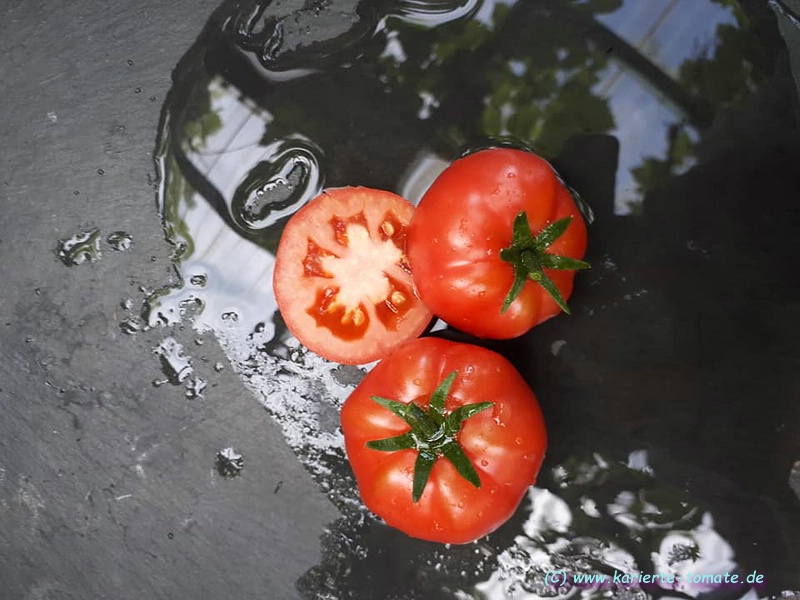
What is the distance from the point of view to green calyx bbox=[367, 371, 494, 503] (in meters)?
0.88

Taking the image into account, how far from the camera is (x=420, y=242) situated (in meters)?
0.99

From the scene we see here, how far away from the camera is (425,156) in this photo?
1167 millimetres

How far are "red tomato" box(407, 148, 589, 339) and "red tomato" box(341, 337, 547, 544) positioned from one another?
0.08 metres

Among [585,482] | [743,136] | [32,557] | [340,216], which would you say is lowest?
[32,557]

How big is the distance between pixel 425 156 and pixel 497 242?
0.30 m

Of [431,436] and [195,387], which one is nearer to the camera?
[431,436]

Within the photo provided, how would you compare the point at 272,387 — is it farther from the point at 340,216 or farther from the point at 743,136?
the point at 743,136

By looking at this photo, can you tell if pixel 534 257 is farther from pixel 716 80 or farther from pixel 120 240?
pixel 120 240

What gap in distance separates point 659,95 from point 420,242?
1.62 ft

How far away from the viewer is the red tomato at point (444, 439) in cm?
90

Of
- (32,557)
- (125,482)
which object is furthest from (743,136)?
(32,557)

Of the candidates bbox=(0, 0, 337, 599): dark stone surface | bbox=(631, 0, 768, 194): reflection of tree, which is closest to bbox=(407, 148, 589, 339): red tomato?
bbox=(631, 0, 768, 194): reflection of tree

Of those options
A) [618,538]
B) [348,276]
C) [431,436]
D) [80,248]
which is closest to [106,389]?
[80,248]

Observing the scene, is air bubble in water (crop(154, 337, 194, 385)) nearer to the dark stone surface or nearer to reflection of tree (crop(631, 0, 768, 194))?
the dark stone surface
